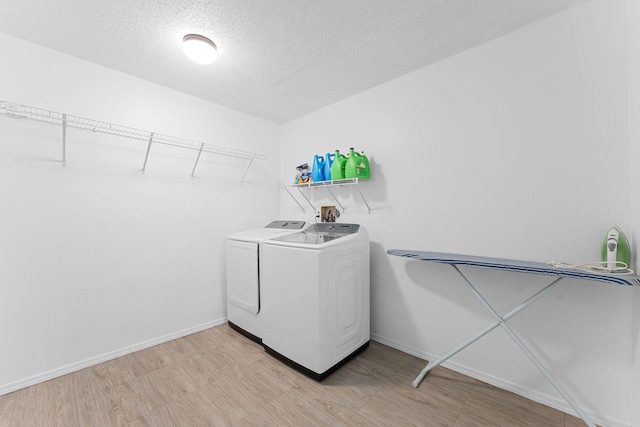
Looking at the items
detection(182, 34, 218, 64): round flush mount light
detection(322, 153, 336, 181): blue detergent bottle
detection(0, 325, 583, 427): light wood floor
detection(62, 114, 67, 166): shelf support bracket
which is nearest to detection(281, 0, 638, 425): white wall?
detection(0, 325, 583, 427): light wood floor

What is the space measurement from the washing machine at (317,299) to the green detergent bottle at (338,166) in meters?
0.52

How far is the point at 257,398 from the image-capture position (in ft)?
5.54

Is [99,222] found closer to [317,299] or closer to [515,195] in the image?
[317,299]

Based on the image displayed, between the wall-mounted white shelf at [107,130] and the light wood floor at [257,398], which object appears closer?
the light wood floor at [257,398]

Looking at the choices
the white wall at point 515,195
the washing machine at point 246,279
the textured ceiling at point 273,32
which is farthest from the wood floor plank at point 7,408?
the white wall at point 515,195

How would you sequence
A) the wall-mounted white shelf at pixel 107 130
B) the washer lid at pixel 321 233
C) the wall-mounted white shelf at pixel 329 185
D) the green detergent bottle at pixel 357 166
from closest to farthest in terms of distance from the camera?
the wall-mounted white shelf at pixel 107 130 → the washer lid at pixel 321 233 → the green detergent bottle at pixel 357 166 → the wall-mounted white shelf at pixel 329 185

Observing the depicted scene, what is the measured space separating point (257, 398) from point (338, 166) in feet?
6.53

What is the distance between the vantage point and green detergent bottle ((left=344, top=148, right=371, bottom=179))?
232 cm

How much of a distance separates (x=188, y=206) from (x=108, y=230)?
2.24 ft

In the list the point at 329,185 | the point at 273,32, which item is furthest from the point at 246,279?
the point at 273,32

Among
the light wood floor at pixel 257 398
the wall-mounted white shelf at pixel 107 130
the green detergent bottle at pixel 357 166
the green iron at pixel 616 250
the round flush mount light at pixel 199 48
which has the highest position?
the round flush mount light at pixel 199 48

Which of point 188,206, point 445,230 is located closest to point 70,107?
point 188,206

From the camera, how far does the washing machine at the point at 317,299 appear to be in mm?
1833

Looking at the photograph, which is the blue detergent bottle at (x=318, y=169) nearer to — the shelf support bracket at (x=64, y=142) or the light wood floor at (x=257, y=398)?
the light wood floor at (x=257, y=398)
